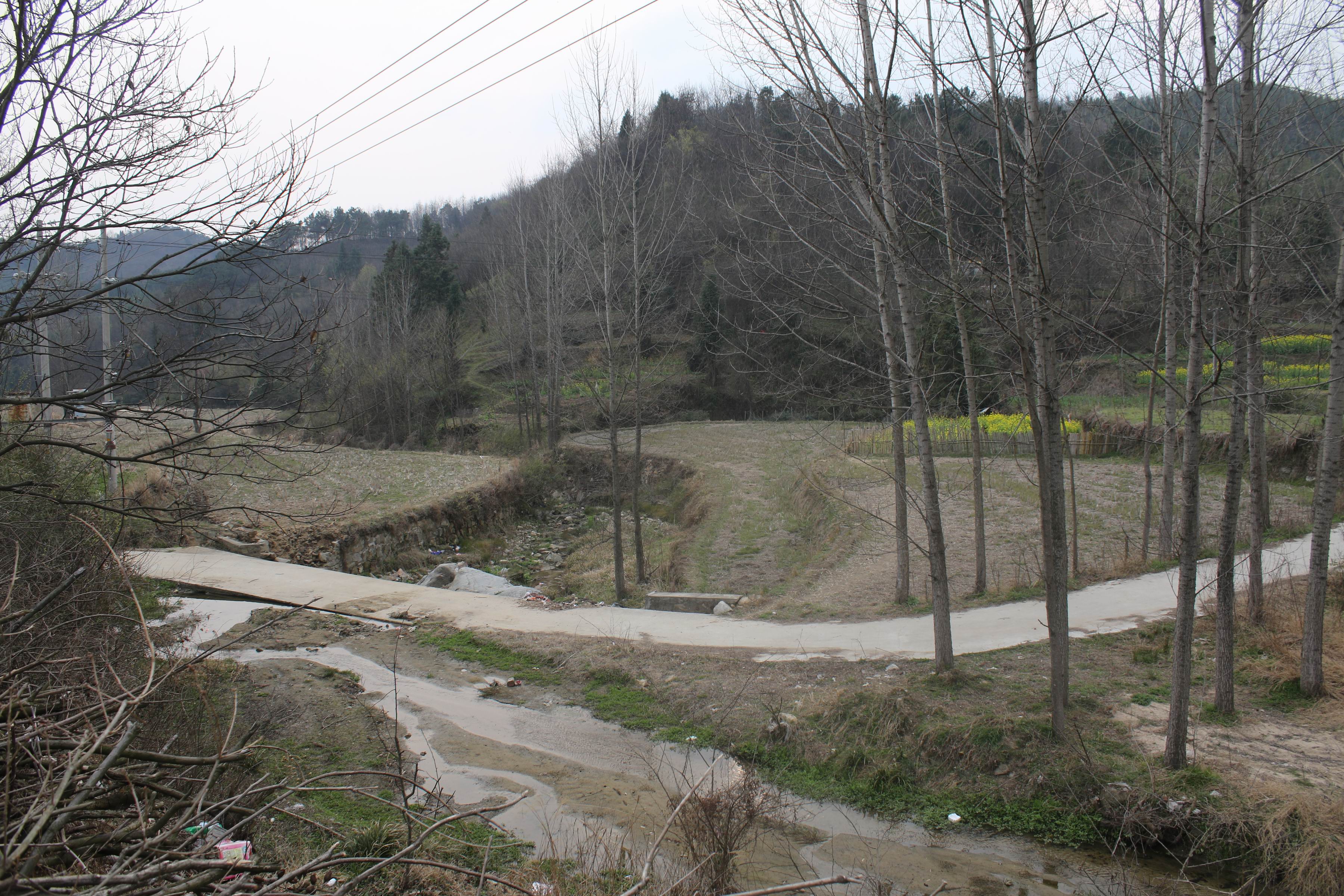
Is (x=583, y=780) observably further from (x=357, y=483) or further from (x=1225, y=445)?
(x=1225, y=445)

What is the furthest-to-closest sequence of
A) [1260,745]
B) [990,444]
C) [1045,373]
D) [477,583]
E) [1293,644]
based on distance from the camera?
1. [990,444]
2. [477,583]
3. [1293,644]
4. [1260,745]
5. [1045,373]

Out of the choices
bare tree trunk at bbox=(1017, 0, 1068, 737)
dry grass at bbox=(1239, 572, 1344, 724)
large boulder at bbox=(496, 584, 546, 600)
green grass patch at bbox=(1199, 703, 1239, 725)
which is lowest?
large boulder at bbox=(496, 584, 546, 600)

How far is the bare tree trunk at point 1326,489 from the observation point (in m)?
6.14

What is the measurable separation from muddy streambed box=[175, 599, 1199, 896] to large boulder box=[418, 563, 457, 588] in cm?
678

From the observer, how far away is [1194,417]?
5273 mm

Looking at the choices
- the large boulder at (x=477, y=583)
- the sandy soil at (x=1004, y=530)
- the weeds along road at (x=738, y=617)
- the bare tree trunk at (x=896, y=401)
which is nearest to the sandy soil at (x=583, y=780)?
the weeds along road at (x=738, y=617)

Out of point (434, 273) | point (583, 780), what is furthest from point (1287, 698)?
point (434, 273)

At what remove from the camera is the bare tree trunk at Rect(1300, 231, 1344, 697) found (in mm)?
6145

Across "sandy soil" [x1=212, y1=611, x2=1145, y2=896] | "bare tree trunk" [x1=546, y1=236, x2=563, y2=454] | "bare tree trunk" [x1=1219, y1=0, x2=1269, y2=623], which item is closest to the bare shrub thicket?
"sandy soil" [x1=212, y1=611, x2=1145, y2=896]

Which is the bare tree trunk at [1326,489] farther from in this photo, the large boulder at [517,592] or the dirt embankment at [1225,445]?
the large boulder at [517,592]

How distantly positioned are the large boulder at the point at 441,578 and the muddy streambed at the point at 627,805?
678 centimetres

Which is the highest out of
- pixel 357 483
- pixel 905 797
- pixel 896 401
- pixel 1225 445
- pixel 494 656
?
pixel 896 401

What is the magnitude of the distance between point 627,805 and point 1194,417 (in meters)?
5.34

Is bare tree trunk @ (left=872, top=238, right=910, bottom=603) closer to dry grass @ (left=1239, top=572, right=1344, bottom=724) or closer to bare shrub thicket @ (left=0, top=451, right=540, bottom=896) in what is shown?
dry grass @ (left=1239, top=572, right=1344, bottom=724)
